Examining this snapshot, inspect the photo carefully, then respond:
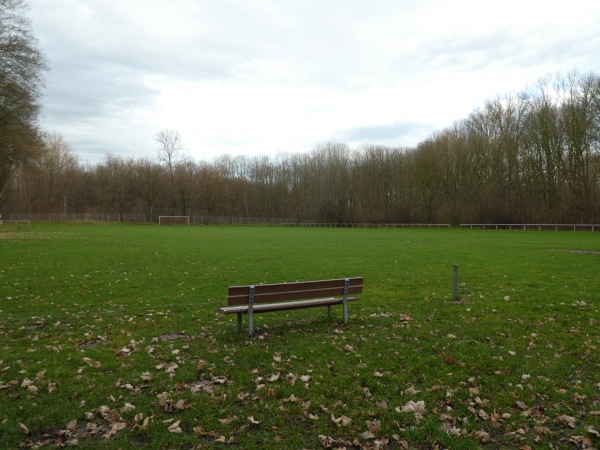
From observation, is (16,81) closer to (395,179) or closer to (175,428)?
(175,428)

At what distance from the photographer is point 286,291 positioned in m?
7.53

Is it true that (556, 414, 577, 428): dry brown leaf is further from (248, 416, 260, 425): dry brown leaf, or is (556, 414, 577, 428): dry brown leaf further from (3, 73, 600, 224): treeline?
(3, 73, 600, 224): treeline

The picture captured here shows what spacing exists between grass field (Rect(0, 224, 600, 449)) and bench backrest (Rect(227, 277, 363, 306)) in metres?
0.65

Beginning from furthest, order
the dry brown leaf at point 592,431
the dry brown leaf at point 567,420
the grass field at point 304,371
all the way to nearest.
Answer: the dry brown leaf at point 567,420 → the grass field at point 304,371 → the dry brown leaf at point 592,431

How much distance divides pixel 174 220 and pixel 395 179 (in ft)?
156

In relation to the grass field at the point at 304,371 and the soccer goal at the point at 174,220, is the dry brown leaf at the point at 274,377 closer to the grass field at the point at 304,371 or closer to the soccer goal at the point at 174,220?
the grass field at the point at 304,371

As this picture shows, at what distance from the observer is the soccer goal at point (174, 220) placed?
294 feet

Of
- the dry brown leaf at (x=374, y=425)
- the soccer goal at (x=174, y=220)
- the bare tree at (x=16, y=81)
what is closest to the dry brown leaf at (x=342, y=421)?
the dry brown leaf at (x=374, y=425)

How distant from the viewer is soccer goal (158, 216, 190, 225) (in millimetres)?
89606

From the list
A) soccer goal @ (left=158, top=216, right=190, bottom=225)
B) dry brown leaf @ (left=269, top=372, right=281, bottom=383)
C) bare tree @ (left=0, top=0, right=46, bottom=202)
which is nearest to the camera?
dry brown leaf @ (left=269, top=372, right=281, bottom=383)

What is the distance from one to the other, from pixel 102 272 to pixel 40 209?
89.6 m

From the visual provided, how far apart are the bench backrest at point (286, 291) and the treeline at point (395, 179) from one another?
146ft

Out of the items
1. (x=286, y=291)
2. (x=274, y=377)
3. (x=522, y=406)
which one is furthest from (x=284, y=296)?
(x=522, y=406)

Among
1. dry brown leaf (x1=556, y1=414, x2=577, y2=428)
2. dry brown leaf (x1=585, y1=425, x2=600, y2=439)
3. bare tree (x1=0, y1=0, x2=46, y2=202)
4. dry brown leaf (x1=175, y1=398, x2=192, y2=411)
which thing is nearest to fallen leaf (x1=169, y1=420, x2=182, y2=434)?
dry brown leaf (x1=175, y1=398, x2=192, y2=411)
